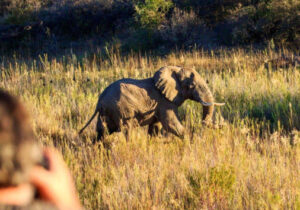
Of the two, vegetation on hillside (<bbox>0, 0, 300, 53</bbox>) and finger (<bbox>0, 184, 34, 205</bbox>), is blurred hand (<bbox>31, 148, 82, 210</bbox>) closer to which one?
finger (<bbox>0, 184, 34, 205</bbox>)

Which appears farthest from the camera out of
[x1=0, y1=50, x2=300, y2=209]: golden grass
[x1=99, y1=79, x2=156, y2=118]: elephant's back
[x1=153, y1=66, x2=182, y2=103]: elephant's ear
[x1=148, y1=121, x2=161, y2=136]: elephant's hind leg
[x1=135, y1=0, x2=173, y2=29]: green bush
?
[x1=135, y1=0, x2=173, y2=29]: green bush

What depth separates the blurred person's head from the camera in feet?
2.07

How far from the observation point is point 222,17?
17.5m

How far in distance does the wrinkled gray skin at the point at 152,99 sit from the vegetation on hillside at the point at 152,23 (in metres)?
6.62

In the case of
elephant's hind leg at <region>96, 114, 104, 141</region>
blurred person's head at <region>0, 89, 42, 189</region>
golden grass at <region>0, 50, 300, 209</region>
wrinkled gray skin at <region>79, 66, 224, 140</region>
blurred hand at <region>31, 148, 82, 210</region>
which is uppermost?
blurred person's head at <region>0, 89, 42, 189</region>

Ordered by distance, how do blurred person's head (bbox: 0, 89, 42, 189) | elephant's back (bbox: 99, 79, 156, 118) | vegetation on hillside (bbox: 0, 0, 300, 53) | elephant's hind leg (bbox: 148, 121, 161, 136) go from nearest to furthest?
blurred person's head (bbox: 0, 89, 42, 189)
elephant's back (bbox: 99, 79, 156, 118)
elephant's hind leg (bbox: 148, 121, 161, 136)
vegetation on hillside (bbox: 0, 0, 300, 53)

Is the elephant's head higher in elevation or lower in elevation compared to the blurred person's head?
lower

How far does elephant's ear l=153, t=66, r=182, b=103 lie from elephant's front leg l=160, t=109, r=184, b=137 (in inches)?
6.2

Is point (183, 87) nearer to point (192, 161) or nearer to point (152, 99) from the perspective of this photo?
point (152, 99)

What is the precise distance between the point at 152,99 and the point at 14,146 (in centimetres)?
435

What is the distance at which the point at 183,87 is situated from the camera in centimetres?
512

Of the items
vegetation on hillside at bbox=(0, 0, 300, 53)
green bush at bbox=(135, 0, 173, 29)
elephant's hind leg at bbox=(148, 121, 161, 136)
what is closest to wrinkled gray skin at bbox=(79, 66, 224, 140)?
elephant's hind leg at bbox=(148, 121, 161, 136)

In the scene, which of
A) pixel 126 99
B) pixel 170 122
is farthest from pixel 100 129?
pixel 170 122

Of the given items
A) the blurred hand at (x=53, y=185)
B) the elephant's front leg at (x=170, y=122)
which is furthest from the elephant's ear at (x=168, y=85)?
the blurred hand at (x=53, y=185)
